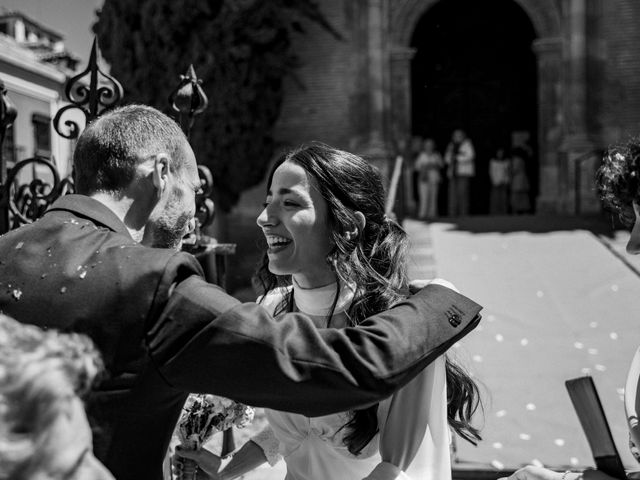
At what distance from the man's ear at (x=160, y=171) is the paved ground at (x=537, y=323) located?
139cm

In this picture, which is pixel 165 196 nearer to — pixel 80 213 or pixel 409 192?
pixel 80 213

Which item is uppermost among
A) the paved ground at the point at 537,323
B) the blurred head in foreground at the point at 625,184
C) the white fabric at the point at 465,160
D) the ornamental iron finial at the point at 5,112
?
the ornamental iron finial at the point at 5,112

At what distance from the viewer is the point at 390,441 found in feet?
6.40

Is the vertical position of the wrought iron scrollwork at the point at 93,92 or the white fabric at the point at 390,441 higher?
the wrought iron scrollwork at the point at 93,92

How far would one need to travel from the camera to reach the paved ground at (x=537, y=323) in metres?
5.46

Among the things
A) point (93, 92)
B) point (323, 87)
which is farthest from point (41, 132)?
point (93, 92)

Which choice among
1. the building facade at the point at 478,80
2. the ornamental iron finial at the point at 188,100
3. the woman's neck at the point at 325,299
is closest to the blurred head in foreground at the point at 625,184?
the woman's neck at the point at 325,299

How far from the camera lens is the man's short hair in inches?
67.5

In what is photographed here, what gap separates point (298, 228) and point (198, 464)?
2.74ft

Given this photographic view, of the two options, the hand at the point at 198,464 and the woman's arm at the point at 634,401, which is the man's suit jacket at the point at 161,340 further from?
the woman's arm at the point at 634,401

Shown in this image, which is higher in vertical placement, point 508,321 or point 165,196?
point 165,196

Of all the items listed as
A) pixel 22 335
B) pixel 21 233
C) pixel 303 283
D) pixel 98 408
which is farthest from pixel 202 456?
pixel 22 335

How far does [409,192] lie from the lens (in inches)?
591

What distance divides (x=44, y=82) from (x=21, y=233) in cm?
2802
